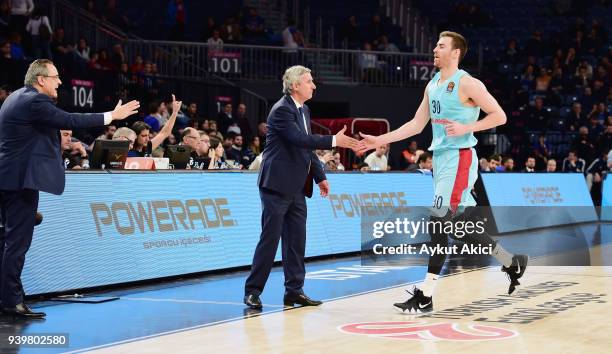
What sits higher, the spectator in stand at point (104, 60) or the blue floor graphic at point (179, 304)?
the spectator in stand at point (104, 60)

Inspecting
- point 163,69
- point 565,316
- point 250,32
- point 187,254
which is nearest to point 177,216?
point 187,254

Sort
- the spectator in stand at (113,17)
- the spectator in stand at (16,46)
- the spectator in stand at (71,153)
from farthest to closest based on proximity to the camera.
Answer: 1. the spectator in stand at (113,17)
2. the spectator in stand at (16,46)
3. the spectator in stand at (71,153)

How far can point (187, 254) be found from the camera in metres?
11.1

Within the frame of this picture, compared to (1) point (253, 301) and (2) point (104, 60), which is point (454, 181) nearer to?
Result: (1) point (253, 301)

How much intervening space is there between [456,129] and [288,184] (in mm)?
1613

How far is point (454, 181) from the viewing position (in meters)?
8.66

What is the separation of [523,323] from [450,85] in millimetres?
2089

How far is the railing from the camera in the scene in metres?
24.2

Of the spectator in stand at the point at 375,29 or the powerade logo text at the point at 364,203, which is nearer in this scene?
the powerade logo text at the point at 364,203

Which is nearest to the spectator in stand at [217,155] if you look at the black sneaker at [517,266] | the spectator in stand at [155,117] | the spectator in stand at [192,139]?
the spectator in stand at [192,139]

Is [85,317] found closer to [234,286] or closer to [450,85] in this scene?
[234,286]

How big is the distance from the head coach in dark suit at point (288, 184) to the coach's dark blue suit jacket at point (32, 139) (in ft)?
5.34

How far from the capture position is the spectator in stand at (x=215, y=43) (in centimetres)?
2421

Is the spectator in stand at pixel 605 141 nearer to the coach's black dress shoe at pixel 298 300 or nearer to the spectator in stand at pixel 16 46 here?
the spectator in stand at pixel 16 46
